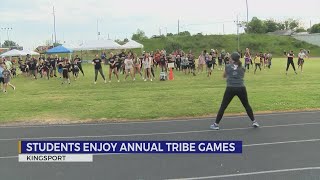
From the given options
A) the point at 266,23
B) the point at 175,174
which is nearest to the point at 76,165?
the point at 175,174

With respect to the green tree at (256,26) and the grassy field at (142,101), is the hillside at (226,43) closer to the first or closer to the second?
the green tree at (256,26)

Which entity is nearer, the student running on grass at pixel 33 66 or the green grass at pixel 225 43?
the student running on grass at pixel 33 66

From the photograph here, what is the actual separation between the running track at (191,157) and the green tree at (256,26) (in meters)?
97.8

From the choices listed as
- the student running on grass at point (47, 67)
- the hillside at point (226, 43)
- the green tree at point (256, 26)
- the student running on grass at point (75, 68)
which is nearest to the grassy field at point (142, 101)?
the student running on grass at point (75, 68)

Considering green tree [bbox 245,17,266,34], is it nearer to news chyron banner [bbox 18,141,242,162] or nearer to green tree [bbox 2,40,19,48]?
green tree [bbox 2,40,19,48]

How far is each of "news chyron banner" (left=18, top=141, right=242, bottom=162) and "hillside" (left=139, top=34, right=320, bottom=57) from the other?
235 ft

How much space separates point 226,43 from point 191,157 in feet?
251

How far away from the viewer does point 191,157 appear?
7188 millimetres

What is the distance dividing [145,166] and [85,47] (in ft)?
124

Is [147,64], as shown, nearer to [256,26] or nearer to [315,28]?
[256,26]

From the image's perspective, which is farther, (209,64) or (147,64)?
(209,64)

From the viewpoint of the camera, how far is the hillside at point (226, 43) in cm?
8000

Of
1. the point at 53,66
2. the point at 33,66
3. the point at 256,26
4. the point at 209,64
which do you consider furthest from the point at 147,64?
the point at 256,26

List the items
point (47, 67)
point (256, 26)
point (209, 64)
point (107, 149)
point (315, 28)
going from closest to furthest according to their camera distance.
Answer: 1. point (107, 149)
2. point (209, 64)
3. point (47, 67)
4. point (315, 28)
5. point (256, 26)
